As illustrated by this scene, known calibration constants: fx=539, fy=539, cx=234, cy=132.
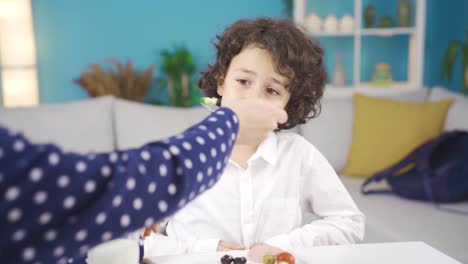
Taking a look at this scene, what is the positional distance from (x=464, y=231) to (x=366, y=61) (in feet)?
8.74

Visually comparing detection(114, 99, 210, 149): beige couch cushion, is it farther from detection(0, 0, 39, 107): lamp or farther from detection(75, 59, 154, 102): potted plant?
detection(0, 0, 39, 107): lamp

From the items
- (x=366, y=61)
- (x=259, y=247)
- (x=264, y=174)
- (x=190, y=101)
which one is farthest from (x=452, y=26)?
(x=259, y=247)

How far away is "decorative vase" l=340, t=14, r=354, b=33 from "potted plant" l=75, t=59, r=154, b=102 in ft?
4.68

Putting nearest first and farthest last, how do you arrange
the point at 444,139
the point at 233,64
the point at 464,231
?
the point at 233,64 < the point at 464,231 < the point at 444,139

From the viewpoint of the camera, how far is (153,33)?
13.8 feet

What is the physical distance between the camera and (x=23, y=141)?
40 centimetres

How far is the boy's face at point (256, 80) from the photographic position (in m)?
0.99

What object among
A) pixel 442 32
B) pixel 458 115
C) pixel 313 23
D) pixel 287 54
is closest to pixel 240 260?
pixel 287 54

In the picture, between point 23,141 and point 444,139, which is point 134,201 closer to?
point 23,141

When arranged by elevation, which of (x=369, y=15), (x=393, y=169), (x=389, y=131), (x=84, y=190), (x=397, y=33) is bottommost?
(x=393, y=169)

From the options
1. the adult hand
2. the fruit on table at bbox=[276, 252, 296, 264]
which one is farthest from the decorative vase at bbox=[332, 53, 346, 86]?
the adult hand

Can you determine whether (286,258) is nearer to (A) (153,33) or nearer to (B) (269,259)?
(B) (269,259)

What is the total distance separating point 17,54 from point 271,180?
335cm

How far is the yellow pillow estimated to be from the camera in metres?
2.34
